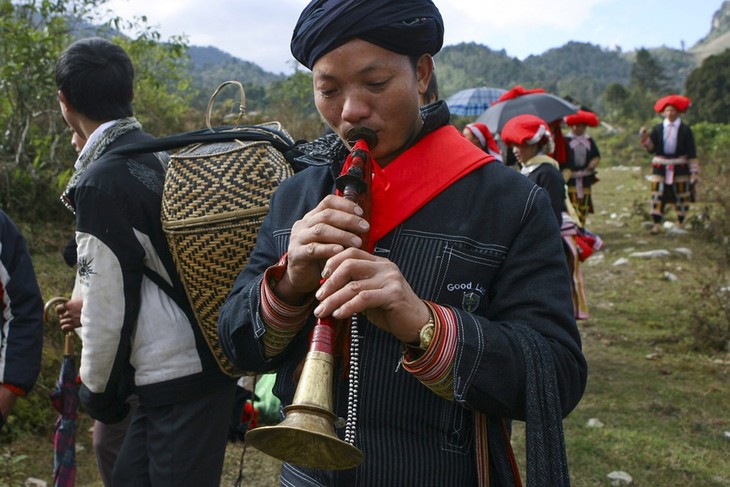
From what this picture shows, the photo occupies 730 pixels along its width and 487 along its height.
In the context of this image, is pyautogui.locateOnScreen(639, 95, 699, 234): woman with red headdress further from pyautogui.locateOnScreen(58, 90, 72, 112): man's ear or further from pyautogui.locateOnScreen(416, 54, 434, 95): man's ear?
pyautogui.locateOnScreen(416, 54, 434, 95): man's ear

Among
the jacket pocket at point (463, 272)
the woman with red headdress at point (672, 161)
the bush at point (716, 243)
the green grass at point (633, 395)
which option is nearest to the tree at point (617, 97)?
the bush at point (716, 243)

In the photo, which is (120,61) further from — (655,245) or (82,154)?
(655,245)

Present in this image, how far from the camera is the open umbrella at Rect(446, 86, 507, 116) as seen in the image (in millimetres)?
11062

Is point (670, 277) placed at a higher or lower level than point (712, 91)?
lower

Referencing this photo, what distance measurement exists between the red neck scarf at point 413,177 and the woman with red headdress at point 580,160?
7.89 m

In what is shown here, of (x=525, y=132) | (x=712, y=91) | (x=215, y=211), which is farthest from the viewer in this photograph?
(x=712, y=91)

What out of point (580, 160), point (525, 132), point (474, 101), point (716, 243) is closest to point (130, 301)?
point (525, 132)

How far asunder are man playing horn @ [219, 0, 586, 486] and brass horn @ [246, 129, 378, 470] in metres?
0.07

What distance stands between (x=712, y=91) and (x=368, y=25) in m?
28.3

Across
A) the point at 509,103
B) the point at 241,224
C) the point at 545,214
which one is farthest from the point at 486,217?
the point at 509,103

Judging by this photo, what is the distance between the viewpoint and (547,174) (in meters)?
4.98

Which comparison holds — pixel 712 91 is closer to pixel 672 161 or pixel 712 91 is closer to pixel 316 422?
pixel 672 161

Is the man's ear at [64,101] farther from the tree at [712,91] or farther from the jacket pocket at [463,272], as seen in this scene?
the tree at [712,91]

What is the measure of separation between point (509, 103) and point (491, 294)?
6.98 metres
